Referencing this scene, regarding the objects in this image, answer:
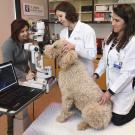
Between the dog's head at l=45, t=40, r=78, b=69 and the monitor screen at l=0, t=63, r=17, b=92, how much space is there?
335mm

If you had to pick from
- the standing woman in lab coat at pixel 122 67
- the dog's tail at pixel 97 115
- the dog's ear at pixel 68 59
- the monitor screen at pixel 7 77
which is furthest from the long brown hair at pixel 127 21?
the monitor screen at pixel 7 77

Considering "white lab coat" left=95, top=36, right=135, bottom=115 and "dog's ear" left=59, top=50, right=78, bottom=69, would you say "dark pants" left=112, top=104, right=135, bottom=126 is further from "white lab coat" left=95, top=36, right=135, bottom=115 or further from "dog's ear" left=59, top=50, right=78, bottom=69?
"dog's ear" left=59, top=50, right=78, bottom=69

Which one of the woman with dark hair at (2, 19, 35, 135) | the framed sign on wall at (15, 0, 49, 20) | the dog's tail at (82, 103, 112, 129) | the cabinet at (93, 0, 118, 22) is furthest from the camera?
the cabinet at (93, 0, 118, 22)

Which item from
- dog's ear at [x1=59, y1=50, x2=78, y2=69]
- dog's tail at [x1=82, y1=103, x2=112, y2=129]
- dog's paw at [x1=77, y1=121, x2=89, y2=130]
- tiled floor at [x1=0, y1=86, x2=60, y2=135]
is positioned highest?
dog's ear at [x1=59, y1=50, x2=78, y2=69]

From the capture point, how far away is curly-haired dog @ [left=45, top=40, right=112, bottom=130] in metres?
1.52

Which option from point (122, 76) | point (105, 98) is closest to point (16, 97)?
point (105, 98)

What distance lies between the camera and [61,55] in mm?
1633

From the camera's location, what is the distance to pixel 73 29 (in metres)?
2.09

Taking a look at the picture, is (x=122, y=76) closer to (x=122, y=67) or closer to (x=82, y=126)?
(x=122, y=67)

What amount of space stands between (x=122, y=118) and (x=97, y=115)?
229 millimetres

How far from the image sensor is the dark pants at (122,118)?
1.59 m

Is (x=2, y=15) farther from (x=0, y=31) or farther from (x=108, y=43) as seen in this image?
(x=108, y=43)

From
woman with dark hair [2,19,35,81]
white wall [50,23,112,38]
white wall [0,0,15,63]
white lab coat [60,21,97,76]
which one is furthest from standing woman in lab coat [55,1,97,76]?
white wall [50,23,112,38]

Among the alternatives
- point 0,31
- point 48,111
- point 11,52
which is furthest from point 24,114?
point 0,31
